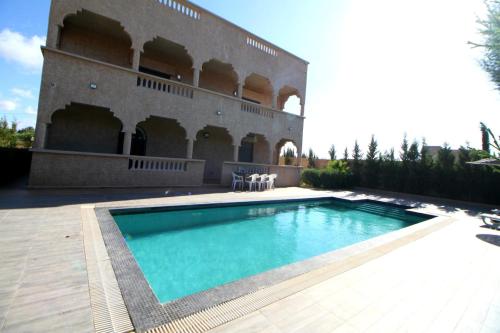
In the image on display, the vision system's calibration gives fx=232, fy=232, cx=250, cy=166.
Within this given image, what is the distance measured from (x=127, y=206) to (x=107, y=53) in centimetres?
830

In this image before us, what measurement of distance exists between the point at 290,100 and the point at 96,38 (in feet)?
42.3

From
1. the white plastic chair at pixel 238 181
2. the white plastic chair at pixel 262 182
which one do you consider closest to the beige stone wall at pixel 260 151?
the white plastic chair at pixel 262 182

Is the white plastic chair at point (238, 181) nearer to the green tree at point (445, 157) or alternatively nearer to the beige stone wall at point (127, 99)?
the beige stone wall at point (127, 99)

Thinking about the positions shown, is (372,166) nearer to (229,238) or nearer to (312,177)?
(312,177)

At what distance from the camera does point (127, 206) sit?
20.7 feet

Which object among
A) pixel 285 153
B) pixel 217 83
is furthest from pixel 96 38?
pixel 285 153

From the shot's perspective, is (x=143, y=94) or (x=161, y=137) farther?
(x=161, y=137)

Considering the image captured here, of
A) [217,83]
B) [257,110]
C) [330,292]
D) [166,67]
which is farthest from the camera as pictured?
[217,83]

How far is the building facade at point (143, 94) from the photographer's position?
826 cm

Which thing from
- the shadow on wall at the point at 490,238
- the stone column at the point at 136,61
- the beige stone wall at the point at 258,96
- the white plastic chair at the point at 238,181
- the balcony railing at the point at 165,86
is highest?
the beige stone wall at the point at 258,96

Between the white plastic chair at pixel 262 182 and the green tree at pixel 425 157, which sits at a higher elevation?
the green tree at pixel 425 157

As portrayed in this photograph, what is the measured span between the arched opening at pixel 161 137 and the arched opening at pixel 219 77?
3371 millimetres

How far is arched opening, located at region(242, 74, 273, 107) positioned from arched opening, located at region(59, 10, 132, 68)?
23.1 feet

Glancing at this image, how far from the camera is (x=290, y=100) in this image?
18.4m
